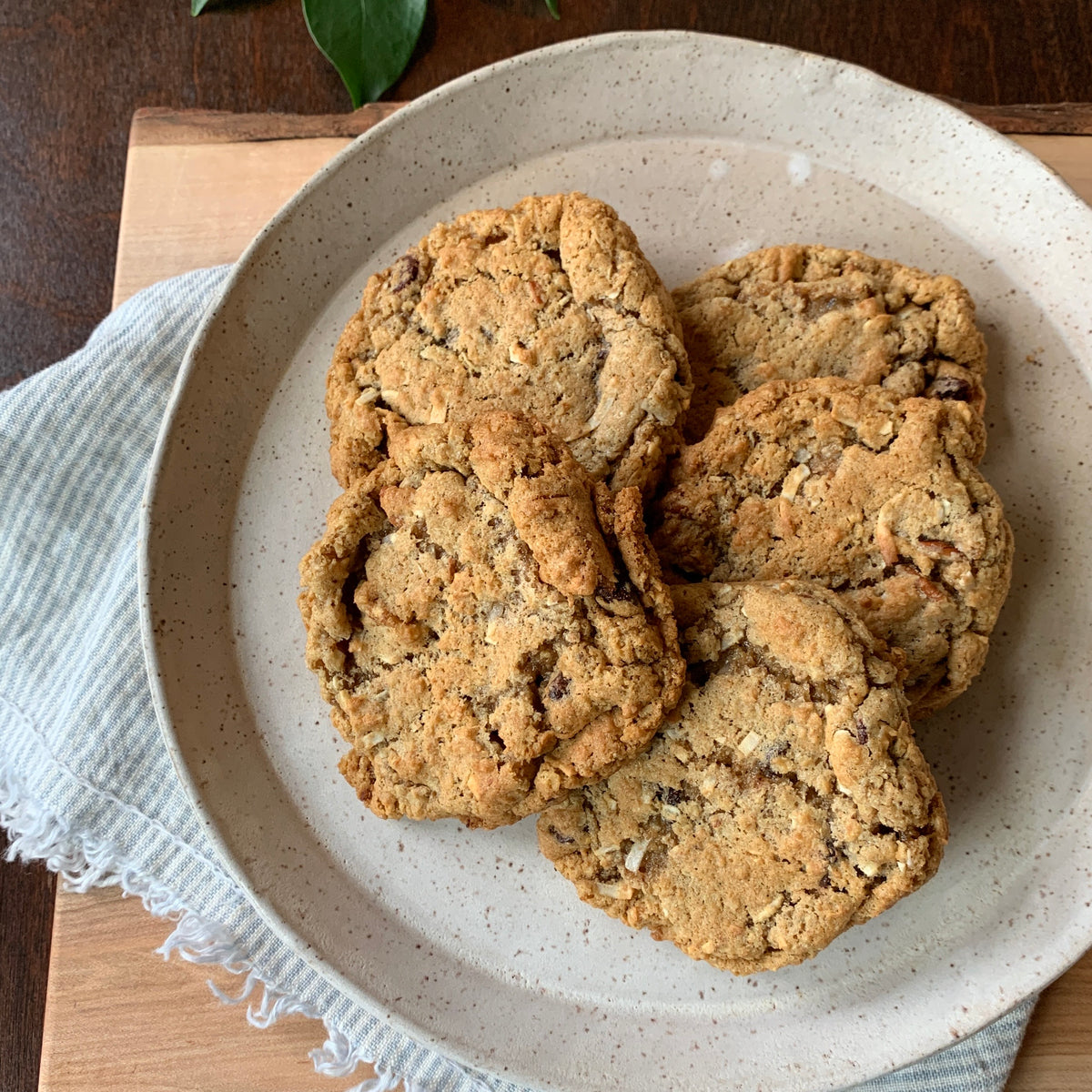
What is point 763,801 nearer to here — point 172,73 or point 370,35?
point 370,35

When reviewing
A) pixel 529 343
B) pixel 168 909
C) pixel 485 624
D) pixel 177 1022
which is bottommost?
pixel 177 1022

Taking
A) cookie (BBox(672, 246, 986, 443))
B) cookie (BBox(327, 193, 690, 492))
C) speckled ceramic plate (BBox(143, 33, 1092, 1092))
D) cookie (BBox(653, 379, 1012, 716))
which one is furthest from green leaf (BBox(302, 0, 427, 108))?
cookie (BBox(653, 379, 1012, 716))

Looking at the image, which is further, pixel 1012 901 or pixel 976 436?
pixel 1012 901

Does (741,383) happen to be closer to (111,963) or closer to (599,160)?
(599,160)

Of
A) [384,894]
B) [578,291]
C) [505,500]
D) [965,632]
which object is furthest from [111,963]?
[965,632]

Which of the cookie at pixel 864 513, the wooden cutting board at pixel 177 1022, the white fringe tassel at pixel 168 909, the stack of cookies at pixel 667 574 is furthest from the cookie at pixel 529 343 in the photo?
the white fringe tassel at pixel 168 909

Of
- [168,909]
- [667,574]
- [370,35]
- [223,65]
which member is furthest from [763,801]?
[223,65]
